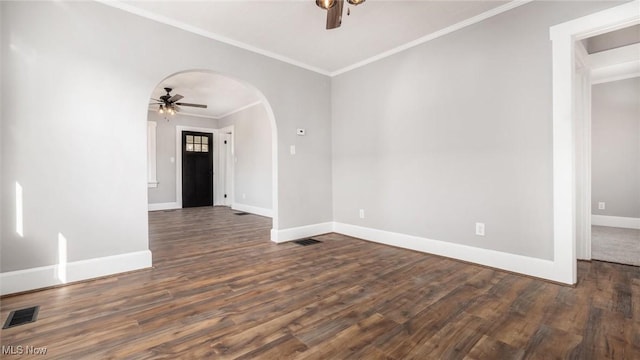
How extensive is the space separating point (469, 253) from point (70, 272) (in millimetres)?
3867

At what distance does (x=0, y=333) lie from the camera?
1.61 meters

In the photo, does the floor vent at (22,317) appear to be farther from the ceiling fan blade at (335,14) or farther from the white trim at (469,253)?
the white trim at (469,253)

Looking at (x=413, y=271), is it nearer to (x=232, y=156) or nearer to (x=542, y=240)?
(x=542, y=240)

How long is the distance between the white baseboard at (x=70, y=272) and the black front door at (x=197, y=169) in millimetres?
5200

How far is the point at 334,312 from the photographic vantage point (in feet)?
6.10

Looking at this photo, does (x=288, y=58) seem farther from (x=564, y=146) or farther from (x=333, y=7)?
(x=564, y=146)

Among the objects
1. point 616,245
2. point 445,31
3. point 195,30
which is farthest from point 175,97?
point 616,245

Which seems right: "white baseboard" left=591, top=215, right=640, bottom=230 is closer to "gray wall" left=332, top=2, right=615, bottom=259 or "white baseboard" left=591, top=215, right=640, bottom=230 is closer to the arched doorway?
"gray wall" left=332, top=2, right=615, bottom=259

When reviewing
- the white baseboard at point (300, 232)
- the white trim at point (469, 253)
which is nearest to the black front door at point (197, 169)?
the white baseboard at point (300, 232)

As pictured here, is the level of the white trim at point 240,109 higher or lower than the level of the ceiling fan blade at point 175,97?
higher

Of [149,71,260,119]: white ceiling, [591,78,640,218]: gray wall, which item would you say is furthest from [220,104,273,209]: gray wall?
[591,78,640,218]: gray wall

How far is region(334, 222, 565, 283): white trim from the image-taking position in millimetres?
2436

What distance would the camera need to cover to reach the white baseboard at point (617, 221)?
449 centimetres

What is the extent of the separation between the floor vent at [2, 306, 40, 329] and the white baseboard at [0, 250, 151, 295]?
429 millimetres
